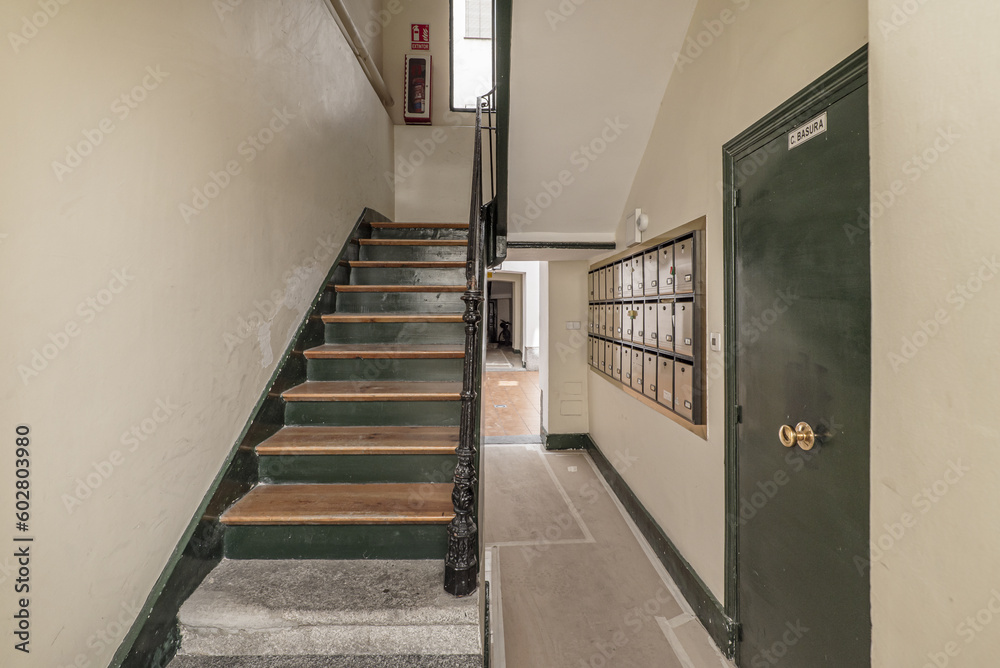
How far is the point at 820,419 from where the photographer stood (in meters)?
1.33

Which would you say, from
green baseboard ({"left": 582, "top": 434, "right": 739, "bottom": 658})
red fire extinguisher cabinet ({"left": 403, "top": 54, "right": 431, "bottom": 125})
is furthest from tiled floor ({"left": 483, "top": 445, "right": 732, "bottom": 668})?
red fire extinguisher cabinet ({"left": 403, "top": 54, "right": 431, "bottom": 125})

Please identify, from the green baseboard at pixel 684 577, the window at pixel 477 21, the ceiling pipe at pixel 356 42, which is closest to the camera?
the green baseboard at pixel 684 577

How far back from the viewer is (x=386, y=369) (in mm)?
2146

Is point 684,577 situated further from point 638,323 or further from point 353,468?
point 353,468

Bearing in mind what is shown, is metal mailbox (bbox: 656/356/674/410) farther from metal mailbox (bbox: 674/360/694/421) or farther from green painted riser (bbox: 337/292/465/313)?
green painted riser (bbox: 337/292/465/313)

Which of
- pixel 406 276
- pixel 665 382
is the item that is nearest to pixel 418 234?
pixel 406 276

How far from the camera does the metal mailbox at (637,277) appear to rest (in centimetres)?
280

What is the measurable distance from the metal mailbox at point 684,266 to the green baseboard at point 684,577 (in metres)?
1.39

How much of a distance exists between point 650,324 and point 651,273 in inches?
12.2

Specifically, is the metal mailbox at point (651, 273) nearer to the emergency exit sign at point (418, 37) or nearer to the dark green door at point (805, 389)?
the dark green door at point (805, 389)

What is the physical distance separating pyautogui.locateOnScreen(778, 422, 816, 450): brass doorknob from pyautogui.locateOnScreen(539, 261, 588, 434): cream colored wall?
9.89 ft

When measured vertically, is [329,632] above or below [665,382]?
below

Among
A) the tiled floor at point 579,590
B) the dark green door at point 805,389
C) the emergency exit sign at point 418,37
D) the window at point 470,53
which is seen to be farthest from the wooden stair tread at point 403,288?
the emergency exit sign at point 418,37

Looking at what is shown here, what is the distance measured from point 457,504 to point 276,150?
170cm
